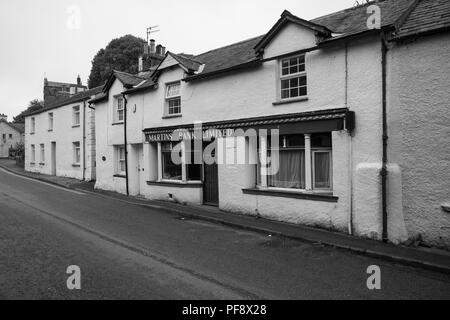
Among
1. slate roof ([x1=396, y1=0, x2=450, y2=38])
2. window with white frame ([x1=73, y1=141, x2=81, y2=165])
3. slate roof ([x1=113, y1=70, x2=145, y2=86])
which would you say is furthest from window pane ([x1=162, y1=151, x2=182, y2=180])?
window with white frame ([x1=73, y1=141, x2=81, y2=165])

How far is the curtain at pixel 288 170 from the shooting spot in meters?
11.1

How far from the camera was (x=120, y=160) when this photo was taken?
18.8 meters

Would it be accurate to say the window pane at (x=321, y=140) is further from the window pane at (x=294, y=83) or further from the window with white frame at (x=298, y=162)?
the window pane at (x=294, y=83)

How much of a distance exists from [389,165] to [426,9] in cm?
409

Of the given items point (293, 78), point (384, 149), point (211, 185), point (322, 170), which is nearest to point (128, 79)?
point (211, 185)

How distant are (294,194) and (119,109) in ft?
36.1

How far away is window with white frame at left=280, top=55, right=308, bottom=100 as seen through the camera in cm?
1093

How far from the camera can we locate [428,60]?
27.5ft

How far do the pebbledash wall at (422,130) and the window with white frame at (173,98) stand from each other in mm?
8477

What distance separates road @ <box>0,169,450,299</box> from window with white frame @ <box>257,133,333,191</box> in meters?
2.25

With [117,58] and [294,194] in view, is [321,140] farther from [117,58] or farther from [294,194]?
[117,58]

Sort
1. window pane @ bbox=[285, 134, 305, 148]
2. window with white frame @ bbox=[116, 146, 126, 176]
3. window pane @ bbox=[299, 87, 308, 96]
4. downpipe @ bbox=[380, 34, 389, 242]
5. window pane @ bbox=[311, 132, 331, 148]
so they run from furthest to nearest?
window with white frame @ bbox=[116, 146, 126, 176], window pane @ bbox=[285, 134, 305, 148], window pane @ bbox=[299, 87, 308, 96], window pane @ bbox=[311, 132, 331, 148], downpipe @ bbox=[380, 34, 389, 242]

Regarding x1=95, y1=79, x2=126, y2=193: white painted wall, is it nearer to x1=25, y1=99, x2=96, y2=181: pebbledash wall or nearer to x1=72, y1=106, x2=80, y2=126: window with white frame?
x1=25, y1=99, x2=96, y2=181: pebbledash wall

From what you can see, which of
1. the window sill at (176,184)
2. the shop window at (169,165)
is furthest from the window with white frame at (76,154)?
the shop window at (169,165)
